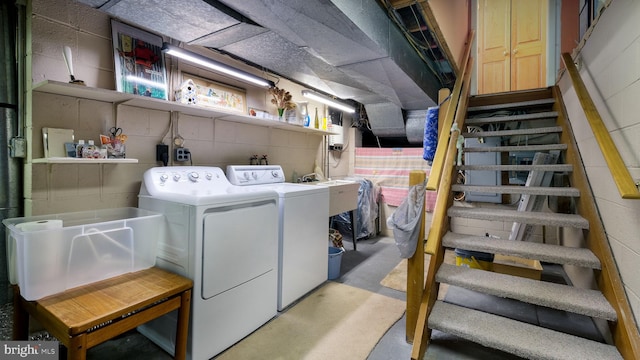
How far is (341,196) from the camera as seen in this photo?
139 inches

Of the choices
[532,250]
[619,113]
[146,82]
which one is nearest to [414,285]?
[532,250]

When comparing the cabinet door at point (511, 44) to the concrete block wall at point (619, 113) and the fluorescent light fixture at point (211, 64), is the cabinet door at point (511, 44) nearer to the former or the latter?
the concrete block wall at point (619, 113)

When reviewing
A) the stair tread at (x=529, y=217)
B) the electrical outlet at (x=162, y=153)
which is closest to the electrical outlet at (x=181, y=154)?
the electrical outlet at (x=162, y=153)

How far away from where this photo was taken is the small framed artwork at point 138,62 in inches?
79.4

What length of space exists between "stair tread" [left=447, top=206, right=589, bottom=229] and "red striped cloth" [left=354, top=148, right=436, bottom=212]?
7.48 feet

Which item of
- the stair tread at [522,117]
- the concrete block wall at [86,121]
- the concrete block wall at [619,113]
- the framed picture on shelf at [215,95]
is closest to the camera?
the concrete block wall at [619,113]

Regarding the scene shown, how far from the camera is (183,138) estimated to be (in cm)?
251

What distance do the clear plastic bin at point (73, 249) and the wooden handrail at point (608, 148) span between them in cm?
259

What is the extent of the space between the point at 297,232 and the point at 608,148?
2.15 metres

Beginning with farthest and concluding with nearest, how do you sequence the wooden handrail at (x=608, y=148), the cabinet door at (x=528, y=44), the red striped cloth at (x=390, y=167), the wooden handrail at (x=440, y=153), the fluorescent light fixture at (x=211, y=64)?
1. the red striped cloth at (x=390, y=167)
2. the cabinet door at (x=528, y=44)
3. the fluorescent light fixture at (x=211, y=64)
4. the wooden handrail at (x=440, y=153)
5. the wooden handrail at (x=608, y=148)

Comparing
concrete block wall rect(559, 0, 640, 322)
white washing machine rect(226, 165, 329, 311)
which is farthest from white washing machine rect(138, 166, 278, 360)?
concrete block wall rect(559, 0, 640, 322)

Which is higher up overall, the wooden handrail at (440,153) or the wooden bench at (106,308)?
the wooden handrail at (440,153)

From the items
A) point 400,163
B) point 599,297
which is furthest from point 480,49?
point 599,297

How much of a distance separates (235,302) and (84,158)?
1349 millimetres
